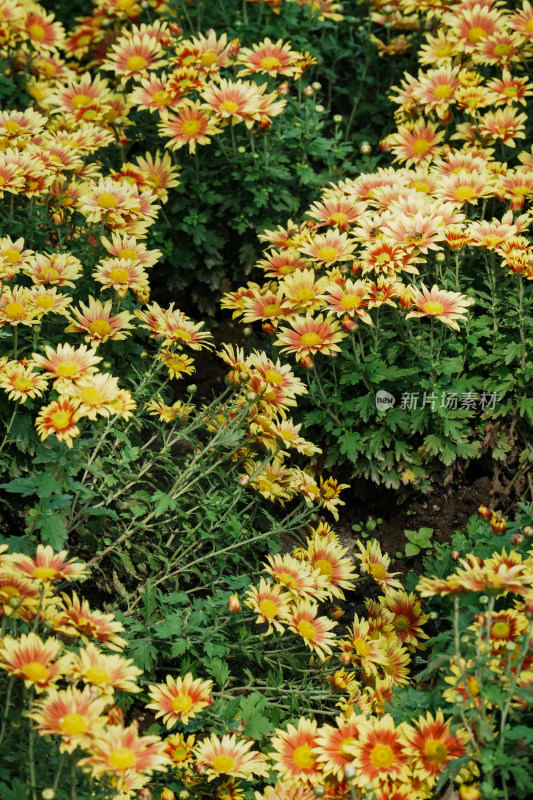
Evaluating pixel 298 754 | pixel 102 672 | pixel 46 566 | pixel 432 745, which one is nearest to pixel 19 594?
pixel 46 566

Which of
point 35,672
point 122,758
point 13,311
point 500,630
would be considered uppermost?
point 13,311

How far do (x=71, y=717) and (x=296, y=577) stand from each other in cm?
114

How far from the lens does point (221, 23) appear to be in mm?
5523

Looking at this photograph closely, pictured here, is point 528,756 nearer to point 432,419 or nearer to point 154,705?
point 154,705

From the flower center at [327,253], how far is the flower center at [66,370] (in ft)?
4.71

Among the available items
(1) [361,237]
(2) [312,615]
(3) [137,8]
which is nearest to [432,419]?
(1) [361,237]

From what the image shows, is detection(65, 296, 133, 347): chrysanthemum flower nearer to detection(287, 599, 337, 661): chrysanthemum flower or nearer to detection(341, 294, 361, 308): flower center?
detection(341, 294, 361, 308): flower center

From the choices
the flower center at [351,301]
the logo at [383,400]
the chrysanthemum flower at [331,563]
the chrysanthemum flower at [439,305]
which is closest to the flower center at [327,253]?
the flower center at [351,301]

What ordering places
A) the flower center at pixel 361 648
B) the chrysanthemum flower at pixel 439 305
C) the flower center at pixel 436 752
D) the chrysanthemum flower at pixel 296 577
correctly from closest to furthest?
the flower center at pixel 436 752
the chrysanthemum flower at pixel 296 577
the flower center at pixel 361 648
the chrysanthemum flower at pixel 439 305

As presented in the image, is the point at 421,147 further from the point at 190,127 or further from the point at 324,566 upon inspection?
the point at 324,566

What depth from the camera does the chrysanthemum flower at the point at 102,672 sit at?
2.61 metres

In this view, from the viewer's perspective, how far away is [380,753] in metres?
2.88

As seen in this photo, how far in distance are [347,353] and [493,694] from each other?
5.86ft

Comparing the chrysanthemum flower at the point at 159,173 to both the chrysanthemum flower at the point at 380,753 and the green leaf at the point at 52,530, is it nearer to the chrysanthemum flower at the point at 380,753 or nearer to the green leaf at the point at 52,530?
the green leaf at the point at 52,530
